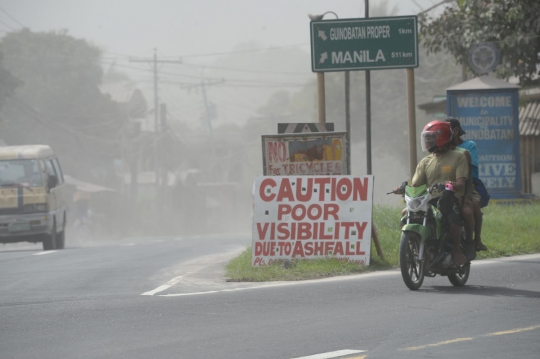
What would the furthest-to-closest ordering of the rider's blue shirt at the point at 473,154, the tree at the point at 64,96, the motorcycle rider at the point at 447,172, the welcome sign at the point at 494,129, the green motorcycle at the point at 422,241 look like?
the tree at the point at 64,96 < the welcome sign at the point at 494,129 < the rider's blue shirt at the point at 473,154 < the motorcycle rider at the point at 447,172 < the green motorcycle at the point at 422,241

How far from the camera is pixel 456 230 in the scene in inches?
394

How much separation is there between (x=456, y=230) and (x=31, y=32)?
57.2 metres

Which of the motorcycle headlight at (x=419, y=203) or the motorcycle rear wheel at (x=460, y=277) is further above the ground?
the motorcycle headlight at (x=419, y=203)

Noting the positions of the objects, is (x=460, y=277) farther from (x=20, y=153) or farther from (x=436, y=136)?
(x=20, y=153)

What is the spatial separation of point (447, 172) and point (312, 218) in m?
2.97

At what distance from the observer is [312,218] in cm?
1263

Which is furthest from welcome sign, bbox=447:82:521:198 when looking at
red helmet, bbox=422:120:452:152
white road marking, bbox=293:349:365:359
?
white road marking, bbox=293:349:365:359

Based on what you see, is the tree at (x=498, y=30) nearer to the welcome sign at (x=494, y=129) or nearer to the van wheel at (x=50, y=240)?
the welcome sign at (x=494, y=129)

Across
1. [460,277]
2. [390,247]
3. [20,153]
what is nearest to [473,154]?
[460,277]

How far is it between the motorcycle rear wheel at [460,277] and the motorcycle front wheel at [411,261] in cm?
43

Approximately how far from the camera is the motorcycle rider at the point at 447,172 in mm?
9984

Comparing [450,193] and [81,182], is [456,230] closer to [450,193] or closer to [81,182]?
[450,193]

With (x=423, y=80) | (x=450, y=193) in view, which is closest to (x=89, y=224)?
(x=423, y=80)

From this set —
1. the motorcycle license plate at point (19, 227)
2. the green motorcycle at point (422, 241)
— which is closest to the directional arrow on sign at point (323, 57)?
the green motorcycle at point (422, 241)
